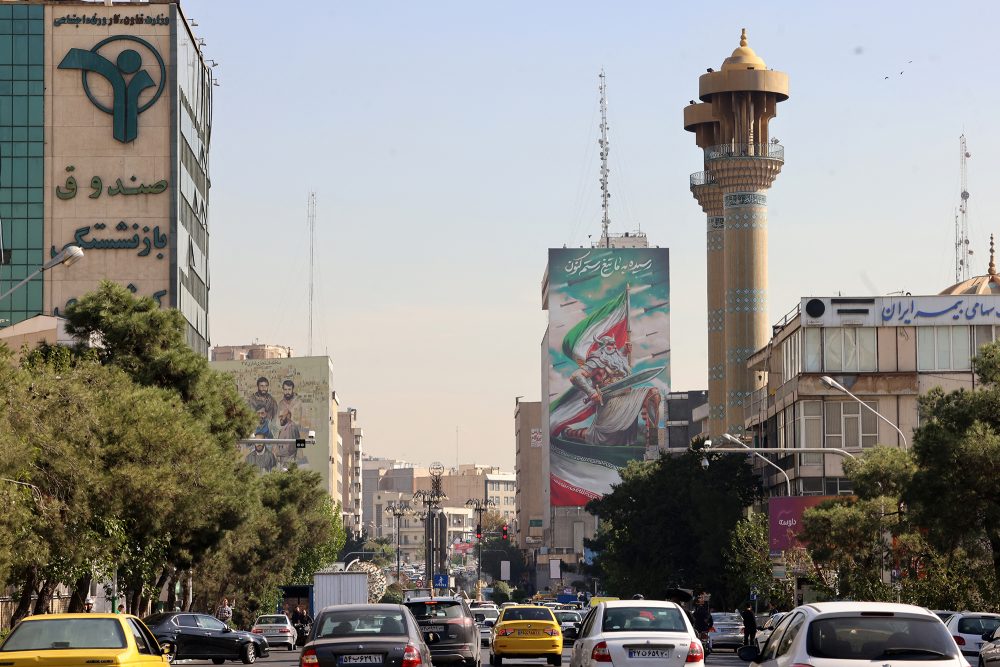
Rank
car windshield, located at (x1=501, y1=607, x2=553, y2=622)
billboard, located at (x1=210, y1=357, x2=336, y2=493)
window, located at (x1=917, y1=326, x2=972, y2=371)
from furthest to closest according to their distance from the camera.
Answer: billboard, located at (x1=210, y1=357, x2=336, y2=493), window, located at (x1=917, y1=326, x2=972, y2=371), car windshield, located at (x1=501, y1=607, x2=553, y2=622)

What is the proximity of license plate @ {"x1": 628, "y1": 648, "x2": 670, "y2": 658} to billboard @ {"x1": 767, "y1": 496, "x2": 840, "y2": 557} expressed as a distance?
3957 centimetres

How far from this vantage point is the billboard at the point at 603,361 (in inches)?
7303

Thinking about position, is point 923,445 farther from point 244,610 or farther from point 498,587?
point 498,587

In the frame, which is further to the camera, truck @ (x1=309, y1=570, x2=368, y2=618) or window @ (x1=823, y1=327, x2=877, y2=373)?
window @ (x1=823, y1=327, x2=877, y2=373)

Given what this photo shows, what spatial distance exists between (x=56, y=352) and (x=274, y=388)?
136096mm

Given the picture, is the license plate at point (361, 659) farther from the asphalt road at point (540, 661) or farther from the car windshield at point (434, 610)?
the asphalt road at point (540, 661)

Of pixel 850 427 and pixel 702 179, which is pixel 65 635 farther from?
pixel 702 179

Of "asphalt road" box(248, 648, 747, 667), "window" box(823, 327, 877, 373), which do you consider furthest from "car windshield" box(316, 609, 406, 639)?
"window" box(823, 327, 877, 373)

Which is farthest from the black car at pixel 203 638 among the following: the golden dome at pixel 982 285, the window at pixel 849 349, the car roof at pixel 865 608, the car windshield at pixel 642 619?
the golden dome at pixel 982 285

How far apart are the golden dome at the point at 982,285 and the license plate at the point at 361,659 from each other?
87.9 m

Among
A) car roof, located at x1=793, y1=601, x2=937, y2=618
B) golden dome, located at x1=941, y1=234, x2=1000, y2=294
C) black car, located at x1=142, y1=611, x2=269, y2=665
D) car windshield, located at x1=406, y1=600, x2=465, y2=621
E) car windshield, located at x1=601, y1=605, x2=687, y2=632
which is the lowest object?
black car, located at x1=142, y1=611, x2=269, y2=665

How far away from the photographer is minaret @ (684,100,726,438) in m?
123

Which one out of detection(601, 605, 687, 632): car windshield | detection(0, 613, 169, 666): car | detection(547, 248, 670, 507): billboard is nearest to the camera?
detection(0, 613, 169, 666): car

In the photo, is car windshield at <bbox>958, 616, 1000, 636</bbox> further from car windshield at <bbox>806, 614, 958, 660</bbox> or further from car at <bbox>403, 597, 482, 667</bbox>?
car windshield at <bbox>806, 614, 958, 660</bbox>
